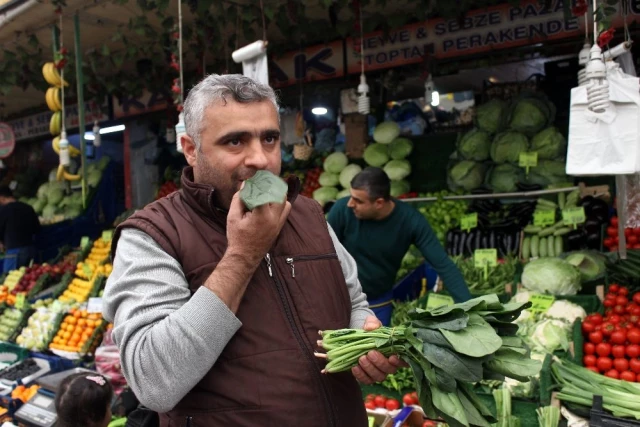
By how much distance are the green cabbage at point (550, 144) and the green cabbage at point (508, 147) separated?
5.4 inches

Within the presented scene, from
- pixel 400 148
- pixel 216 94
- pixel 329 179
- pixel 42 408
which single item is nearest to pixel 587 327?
pixel 216 94

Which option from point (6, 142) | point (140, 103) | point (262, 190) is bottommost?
point (262, 190)

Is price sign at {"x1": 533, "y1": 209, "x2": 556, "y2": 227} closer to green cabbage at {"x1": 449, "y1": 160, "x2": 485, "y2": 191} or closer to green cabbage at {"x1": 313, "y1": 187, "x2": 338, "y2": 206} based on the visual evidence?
green cabbage at {"x1": 449, "y1": 160, "x2": 485, "y2": 191}

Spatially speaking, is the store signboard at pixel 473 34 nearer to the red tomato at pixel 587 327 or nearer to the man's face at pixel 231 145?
the red tomato at pixel 587 327

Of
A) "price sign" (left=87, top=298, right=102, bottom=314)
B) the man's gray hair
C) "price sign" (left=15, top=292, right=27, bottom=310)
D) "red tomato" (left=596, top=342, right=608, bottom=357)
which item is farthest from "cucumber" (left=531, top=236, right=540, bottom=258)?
"price sign" (left=15, top=292, right=27, bottom=310)

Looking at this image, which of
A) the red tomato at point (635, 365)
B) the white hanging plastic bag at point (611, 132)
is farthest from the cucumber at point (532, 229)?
the white hanging plastic bag at point (611, 132)

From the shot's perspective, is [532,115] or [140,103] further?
[140,103]

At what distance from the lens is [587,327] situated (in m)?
3.55

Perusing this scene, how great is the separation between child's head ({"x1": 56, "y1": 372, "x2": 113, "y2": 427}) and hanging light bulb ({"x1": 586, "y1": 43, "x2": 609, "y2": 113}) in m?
3.22

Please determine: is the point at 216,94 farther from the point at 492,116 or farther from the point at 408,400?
the point at 492,116

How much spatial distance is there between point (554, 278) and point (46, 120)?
29.3 feet

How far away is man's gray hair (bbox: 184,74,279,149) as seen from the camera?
146 cm

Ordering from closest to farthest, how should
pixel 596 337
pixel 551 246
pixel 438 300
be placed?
pixel 596 337, pixel 438 300, pixel 551 246

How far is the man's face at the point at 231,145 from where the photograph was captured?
1447 mm
